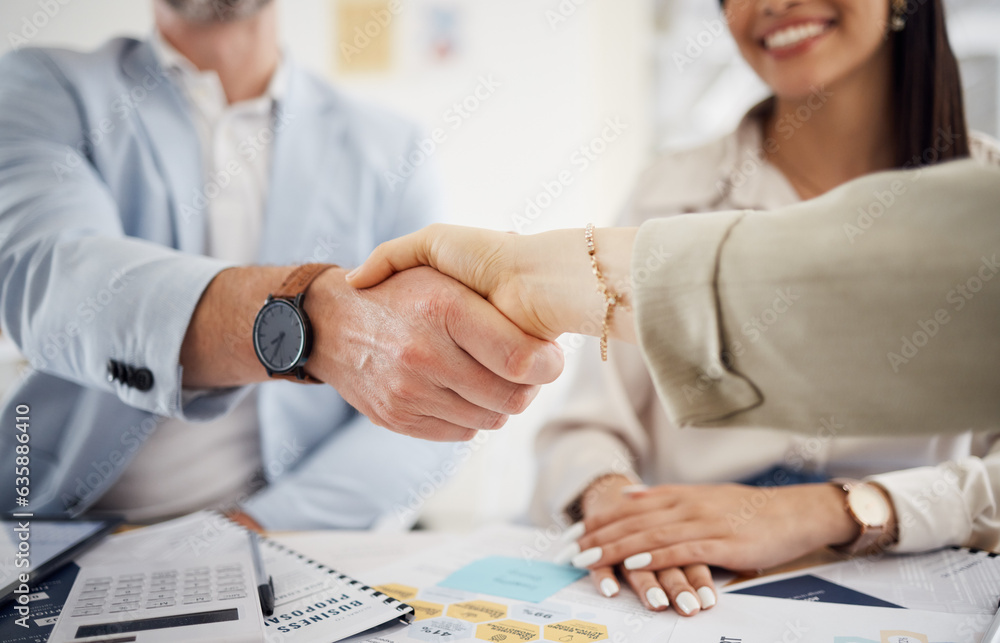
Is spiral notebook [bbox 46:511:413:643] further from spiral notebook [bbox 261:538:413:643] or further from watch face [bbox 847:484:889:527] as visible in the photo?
watch face [bbox 847:484:889:527]

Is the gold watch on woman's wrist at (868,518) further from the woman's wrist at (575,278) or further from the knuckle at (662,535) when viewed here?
the woman's wrist at (575,278)

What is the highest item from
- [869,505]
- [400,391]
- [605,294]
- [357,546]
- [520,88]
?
[520,88]

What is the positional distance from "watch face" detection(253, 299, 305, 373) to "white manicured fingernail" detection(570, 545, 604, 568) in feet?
1.03

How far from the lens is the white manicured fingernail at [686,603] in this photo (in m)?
0.49

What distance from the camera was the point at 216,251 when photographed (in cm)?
92

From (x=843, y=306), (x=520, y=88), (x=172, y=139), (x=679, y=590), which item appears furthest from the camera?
(x=520, y=88)

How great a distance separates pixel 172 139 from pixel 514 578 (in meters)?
0.76

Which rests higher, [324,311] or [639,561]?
[324,311]

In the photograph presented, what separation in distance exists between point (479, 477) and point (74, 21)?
66.7 inches

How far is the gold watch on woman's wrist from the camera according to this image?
588 mm

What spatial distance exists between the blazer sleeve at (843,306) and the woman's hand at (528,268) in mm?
50

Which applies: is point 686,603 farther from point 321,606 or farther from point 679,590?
point 321,606

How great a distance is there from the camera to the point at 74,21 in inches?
69.8

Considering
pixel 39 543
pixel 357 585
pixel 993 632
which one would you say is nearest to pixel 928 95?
pixel 993 632
